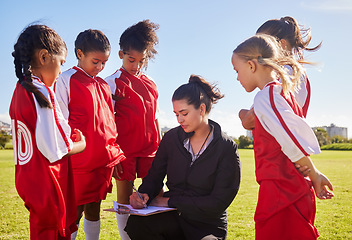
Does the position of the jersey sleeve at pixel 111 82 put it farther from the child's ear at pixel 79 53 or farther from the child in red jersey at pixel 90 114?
the child's ear at pixel 79 53

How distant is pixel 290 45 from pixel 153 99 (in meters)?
1.49

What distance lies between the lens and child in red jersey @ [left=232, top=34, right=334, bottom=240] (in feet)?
6.97

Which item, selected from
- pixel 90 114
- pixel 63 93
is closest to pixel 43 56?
pixel 63 93

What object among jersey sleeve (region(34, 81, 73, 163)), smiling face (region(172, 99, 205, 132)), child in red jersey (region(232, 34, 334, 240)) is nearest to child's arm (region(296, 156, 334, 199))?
child in red jersey (region(232, 34, 334, 240))

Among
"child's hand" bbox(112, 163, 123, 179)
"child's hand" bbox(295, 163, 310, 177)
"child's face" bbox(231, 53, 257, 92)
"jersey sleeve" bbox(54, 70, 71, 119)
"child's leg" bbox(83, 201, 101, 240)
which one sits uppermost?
"child's face" bbox(231, 53, 257, 92)

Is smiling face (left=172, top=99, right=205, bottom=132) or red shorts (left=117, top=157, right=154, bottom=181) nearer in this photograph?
smiling face (left=172, top=99, right=205, bottom=132)

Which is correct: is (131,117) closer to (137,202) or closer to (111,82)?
(111,82)

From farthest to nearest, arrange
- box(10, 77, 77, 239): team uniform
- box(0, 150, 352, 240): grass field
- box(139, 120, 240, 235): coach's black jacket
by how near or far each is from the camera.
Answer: box(0, 150, 352, 240): grass field, box(139, 120, 240, 235): coach's black jacket, box(10, 77, 77, 239): team uniform

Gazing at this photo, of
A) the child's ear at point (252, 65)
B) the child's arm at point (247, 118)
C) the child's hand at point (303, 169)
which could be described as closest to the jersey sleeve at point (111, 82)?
the child's arm at point (247, 118)

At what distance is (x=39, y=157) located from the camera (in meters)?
2.23

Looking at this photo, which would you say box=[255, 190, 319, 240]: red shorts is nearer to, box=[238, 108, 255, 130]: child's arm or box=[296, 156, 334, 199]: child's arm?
box=[296, 156, 334, 199]: child's arm

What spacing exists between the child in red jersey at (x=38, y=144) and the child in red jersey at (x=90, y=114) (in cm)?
68

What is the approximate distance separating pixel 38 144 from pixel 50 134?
0.30 ft

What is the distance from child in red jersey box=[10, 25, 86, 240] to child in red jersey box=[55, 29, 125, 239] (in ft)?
2.22
